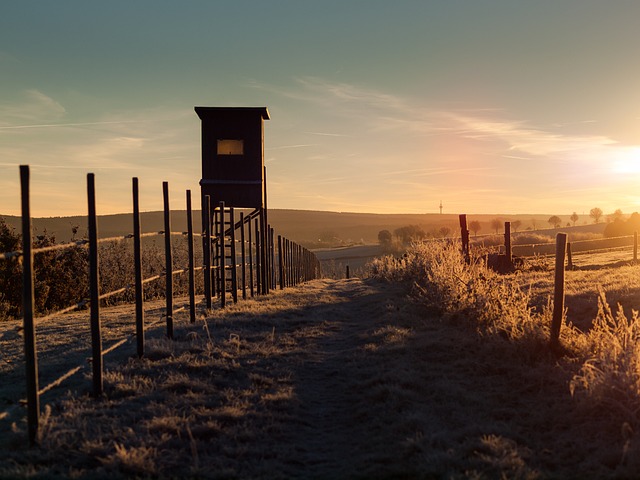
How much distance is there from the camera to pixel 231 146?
63.6 feet

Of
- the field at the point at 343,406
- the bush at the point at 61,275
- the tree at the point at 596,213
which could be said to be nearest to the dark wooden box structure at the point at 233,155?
the bush at the point at 61,275

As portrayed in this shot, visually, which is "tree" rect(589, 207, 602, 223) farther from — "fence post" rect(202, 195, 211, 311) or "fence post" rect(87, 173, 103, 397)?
"fence post" rect(87, 173, 103, 397)

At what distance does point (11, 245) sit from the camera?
17547mm

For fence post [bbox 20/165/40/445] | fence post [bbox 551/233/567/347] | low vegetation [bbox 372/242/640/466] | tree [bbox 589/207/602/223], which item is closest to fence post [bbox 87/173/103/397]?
fence post [bbox 20/165/40/445]

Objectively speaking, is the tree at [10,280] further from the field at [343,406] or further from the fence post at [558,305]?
the fence post at [558,305]

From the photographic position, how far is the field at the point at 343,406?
4.64 meters

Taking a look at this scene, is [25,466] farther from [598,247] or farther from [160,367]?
[598,247]

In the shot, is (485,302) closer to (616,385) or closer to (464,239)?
(616,385)

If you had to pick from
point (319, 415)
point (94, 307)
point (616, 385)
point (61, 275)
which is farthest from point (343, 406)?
point (61, 275)

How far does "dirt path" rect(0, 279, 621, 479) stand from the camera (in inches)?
182

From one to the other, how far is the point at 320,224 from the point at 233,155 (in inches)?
5039

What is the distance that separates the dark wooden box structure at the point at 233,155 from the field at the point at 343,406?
9380 mm

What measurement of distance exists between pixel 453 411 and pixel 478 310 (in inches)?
174

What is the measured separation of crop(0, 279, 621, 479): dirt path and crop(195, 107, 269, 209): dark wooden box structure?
33.8 feet
